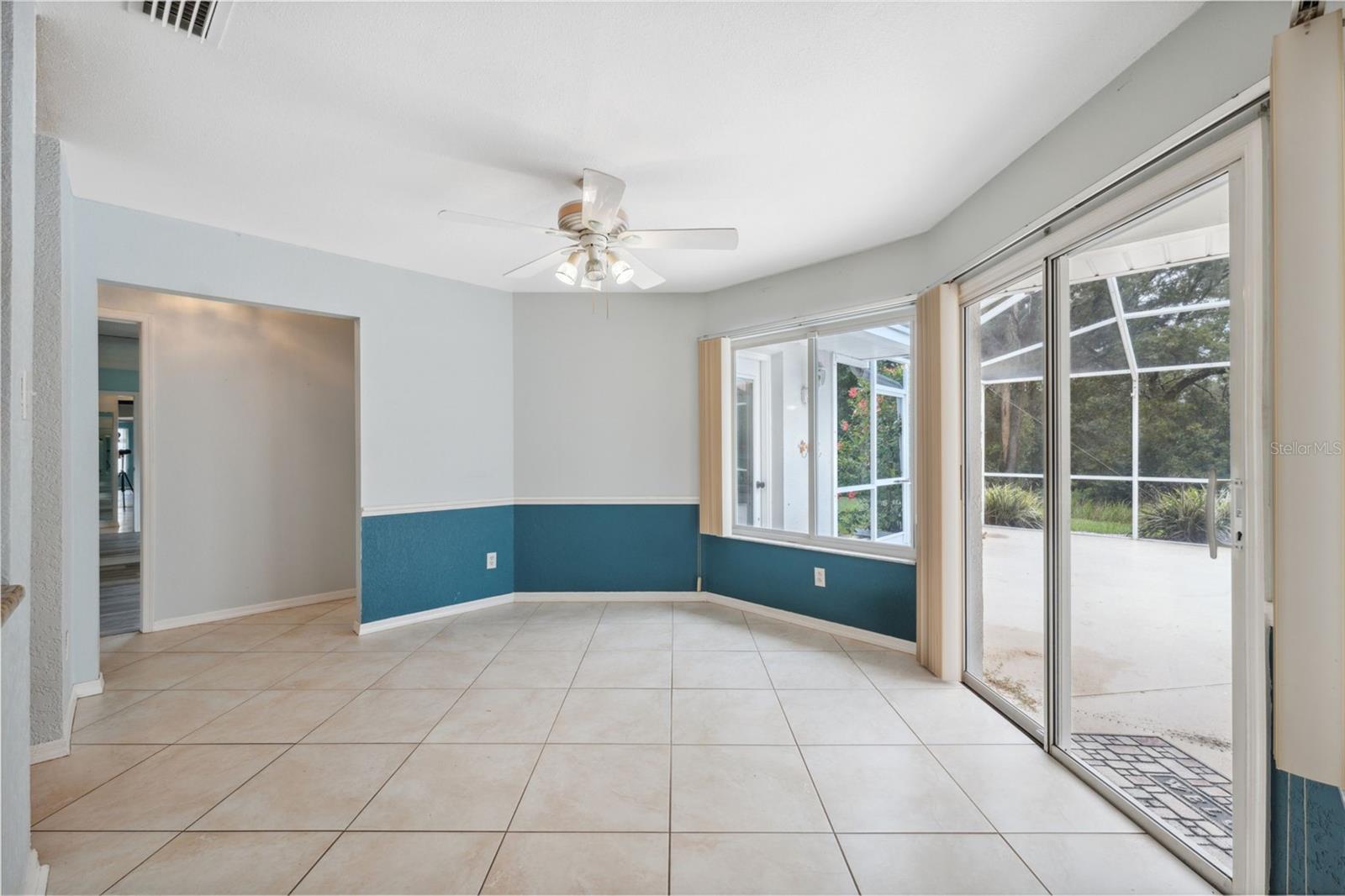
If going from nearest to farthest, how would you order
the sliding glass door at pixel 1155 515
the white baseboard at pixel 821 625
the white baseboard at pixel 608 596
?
the sliding glass door at pixel 1155 515, the white baseboard at pixel 821 625, the white baseboard at pixel 608 596

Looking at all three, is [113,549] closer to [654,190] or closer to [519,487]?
[519,487]

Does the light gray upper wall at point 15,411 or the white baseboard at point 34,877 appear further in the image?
the white baseboard at point 34,877

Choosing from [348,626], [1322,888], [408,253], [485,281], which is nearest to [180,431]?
[348,626]

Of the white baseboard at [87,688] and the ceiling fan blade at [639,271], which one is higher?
the ceiling fan blade at [639,271]

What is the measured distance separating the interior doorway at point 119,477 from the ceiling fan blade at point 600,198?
145 inches

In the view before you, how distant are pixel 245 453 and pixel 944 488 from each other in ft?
16.4

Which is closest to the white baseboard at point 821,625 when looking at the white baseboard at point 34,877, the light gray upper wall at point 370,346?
the light gray upper wall at point 370,346

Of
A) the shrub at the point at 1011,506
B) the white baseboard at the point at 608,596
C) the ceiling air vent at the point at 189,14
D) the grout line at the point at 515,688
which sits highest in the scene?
the ceiling air vent at the point at 189,14

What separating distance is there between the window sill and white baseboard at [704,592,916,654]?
1.61 feet

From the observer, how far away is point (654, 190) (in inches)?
102

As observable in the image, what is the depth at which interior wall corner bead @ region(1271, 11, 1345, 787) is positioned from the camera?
1123 mm

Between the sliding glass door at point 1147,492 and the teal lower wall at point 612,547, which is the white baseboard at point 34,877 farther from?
the sliding glass door at point 1147,492

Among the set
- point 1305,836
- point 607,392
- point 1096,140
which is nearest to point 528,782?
point 1305,836

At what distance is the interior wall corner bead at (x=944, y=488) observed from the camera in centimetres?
284
